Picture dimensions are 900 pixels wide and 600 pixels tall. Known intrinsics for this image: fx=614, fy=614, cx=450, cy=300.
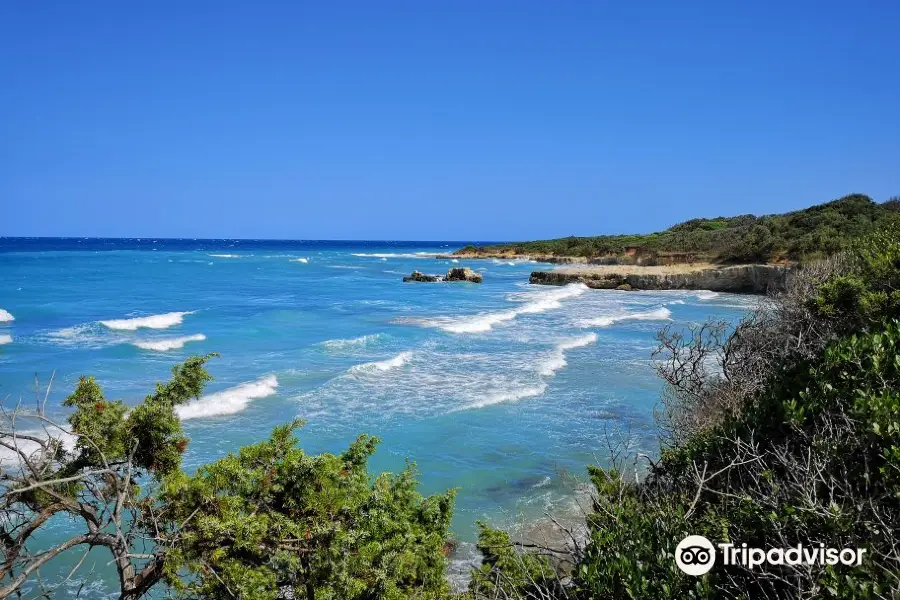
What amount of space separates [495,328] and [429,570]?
23967 mm

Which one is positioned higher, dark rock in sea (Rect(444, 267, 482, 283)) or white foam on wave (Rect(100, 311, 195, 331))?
dark rock in sea (Rect(444, 267, 482, 283))

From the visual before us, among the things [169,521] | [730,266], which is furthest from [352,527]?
[730,266]

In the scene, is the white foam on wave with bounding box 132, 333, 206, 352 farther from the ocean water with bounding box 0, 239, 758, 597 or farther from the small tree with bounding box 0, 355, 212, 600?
the small tree with bounding box 0, 355, 212, 600

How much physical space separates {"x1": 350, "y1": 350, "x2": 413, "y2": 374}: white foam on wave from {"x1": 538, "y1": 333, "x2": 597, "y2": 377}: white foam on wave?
4.84 metres

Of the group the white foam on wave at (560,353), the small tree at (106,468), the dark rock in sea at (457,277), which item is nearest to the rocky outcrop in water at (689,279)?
the dark rock in sea at (457,277)

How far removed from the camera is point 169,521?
211 inches

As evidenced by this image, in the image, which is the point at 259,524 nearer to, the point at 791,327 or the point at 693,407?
the point at 693,407

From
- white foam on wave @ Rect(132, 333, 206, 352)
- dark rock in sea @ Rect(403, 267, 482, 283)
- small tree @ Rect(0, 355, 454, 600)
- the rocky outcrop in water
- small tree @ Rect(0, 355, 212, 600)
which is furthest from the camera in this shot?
dark rock in sea @ Rect(403, 267, 482, 283)

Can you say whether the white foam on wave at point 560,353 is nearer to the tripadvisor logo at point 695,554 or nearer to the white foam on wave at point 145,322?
the tripadvisor logo at point 695,554

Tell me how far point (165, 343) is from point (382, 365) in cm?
979

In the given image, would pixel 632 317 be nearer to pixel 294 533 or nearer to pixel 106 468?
pixel 294 533

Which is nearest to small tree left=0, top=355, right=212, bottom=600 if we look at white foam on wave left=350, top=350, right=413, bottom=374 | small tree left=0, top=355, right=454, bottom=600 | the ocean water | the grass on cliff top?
small tree left=0, top=355, right=454, bottom=600

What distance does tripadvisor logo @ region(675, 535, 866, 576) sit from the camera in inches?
152

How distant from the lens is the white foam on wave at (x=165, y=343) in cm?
2384
